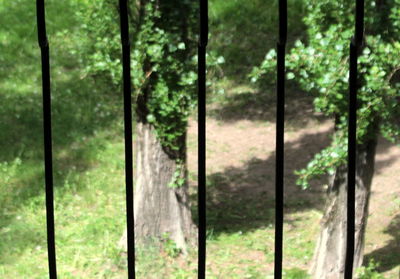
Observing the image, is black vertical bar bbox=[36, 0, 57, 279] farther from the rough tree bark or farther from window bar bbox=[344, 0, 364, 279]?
the rough tree bark

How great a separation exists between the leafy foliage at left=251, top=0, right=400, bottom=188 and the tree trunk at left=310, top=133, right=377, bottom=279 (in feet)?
1.36

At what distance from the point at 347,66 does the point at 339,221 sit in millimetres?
1483

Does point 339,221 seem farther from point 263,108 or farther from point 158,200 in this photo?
point 263,108

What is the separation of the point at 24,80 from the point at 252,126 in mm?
3471

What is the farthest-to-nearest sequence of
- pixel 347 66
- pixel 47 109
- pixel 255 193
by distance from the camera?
pixel 255 193 → pixel 347 66 → pixel 47 109

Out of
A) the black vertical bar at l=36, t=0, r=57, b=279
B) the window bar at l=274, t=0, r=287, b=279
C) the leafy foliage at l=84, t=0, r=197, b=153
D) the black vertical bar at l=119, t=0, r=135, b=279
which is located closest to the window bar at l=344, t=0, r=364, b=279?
the window bar at l=274, t=0, r=287, b=279

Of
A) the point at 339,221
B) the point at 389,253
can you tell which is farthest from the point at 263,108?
the point at 339,221

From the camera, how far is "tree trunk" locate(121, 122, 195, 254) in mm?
7535

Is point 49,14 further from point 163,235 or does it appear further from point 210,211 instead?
point 163,235

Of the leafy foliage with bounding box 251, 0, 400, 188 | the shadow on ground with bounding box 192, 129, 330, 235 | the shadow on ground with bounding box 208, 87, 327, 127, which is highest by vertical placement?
the leafy foliage with bounding box 251, 0, 400, 188

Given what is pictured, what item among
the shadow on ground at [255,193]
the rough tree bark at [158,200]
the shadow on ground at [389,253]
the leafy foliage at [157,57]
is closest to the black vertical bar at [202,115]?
the leafy foliage at [157,57]

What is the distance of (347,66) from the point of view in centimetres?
612

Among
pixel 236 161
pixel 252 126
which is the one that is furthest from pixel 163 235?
pixel 252 126

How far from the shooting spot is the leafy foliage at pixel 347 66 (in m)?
5.98
